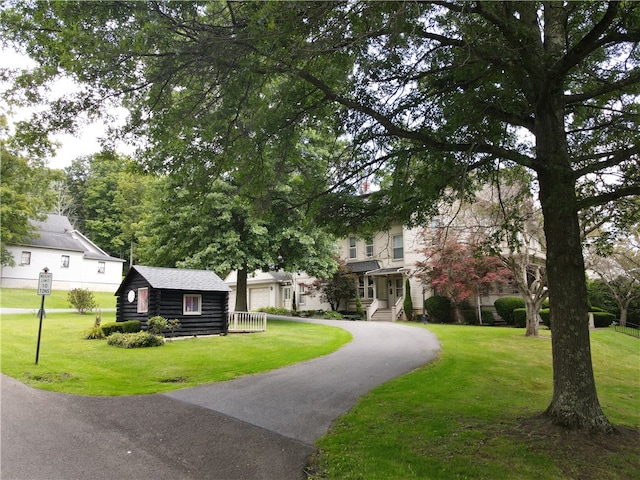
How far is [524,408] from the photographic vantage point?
783cm

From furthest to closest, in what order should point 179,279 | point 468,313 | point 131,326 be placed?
point 468,313, point 179,279, point 131,326

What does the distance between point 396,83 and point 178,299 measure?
573 inches

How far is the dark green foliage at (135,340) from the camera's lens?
15073mm

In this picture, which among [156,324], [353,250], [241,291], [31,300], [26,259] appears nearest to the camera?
[156,324]

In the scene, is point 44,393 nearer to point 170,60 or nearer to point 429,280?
point 170,60

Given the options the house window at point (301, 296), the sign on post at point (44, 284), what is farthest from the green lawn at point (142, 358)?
the house window at point (301, 296)

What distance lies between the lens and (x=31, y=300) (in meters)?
33.2

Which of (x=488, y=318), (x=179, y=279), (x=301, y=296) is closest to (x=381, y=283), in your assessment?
(x=301, y=296)

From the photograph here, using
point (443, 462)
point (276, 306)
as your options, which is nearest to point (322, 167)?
point (443, 462)

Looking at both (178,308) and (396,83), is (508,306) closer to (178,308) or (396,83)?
(178,308)

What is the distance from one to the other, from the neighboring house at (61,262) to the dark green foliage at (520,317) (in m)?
38.1

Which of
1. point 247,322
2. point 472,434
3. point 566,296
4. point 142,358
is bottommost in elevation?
point 472,434

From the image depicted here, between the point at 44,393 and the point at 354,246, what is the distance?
28402 millimetres

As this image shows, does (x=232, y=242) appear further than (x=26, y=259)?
No
